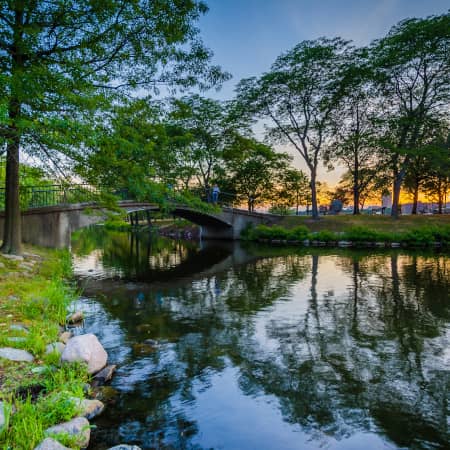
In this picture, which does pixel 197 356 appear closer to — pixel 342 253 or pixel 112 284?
pixel 112 284

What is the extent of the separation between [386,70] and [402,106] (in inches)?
157

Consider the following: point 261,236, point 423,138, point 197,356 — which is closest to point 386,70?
point 423,138

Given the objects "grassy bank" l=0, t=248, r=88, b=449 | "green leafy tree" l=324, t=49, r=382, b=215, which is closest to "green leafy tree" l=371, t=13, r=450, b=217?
"green leafy tree" l=324, t=49, r=382, b=215

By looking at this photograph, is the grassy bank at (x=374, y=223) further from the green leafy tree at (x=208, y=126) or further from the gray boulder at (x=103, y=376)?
the gray boulder at (x=103, y=376)

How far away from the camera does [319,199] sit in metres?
51.6

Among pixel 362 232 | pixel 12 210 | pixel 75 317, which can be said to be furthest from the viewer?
pixel 362 232

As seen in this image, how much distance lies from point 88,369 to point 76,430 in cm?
155

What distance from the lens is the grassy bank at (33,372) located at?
3611 millimetres

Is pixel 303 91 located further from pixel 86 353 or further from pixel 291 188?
pixel 86 353

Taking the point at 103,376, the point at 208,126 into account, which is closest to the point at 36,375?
the point at 103,376

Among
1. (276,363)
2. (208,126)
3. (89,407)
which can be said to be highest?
(208,126)

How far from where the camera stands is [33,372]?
4770 mm

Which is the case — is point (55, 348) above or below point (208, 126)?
below

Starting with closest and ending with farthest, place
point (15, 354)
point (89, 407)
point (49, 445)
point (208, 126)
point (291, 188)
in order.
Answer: point (49, 445) < point (89, 407) < point (15, 354) < point (208, 126) < point (291, 188)
